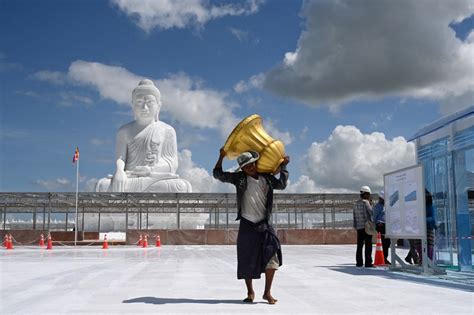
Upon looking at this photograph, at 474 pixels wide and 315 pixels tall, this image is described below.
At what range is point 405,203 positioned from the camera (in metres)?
10.6

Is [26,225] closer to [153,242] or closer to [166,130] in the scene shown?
[166,130]

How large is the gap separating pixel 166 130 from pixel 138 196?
12149 millimetres

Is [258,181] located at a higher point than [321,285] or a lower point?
higher

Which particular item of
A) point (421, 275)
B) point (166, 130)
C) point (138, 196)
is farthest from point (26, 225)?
point (421, 275)

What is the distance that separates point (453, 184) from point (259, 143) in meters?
6.06

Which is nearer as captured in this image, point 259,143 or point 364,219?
point 259,143

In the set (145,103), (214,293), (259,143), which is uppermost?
(145,103)

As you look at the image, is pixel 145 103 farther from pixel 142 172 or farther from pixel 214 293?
pixel 214 293

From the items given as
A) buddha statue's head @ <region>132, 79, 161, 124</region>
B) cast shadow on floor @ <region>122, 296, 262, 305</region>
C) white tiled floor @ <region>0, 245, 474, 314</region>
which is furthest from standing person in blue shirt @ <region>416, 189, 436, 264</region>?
buddha statue's head @ <region>132, 79, 161, 124</region>

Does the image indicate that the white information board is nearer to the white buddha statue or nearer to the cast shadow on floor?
the cast shadow on floor

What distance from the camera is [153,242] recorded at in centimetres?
2748

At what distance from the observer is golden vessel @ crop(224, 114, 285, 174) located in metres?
6.03

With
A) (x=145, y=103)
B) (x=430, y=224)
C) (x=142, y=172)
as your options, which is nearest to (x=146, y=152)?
(x=142, y=172)

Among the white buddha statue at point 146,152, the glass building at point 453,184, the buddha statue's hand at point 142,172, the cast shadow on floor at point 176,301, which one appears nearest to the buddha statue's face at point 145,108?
the white buddha statue at point 146,152
